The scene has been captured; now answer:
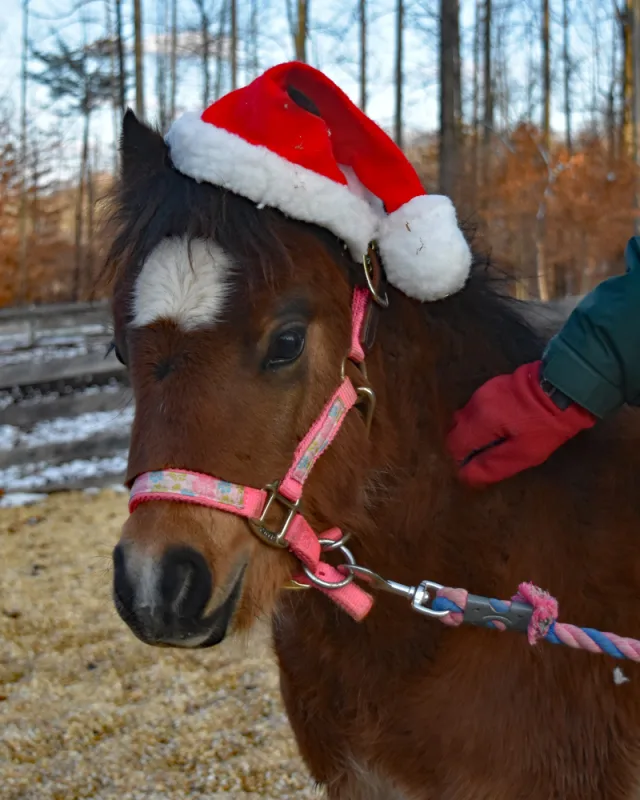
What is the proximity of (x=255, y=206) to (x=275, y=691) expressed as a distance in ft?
9.28

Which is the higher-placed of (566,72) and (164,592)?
(566,72)

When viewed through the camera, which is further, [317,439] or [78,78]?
[78,78]

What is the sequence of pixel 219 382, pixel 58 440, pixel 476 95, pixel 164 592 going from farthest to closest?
pixel 476 95
pixel 58 440
pixel 219 382
pixel 164 592

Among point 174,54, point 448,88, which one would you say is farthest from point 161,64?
point 448,88

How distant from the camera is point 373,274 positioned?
1.86 meters

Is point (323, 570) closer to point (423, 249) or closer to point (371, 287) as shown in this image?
point (371, 287)

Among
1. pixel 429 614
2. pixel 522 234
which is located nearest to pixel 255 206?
pixel 429 614

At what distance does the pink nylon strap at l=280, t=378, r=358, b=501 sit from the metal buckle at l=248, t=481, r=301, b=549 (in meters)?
0.01

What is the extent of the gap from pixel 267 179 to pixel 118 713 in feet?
9.37

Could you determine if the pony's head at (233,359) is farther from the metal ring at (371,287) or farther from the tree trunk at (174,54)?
the tree trunk at (174,54)

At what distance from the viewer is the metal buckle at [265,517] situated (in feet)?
5.21

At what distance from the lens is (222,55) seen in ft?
63.7

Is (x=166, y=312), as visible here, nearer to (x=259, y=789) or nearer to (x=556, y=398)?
(x=556, y=398)

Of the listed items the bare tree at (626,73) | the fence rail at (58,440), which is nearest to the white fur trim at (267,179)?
the fence rail at (58,440)
